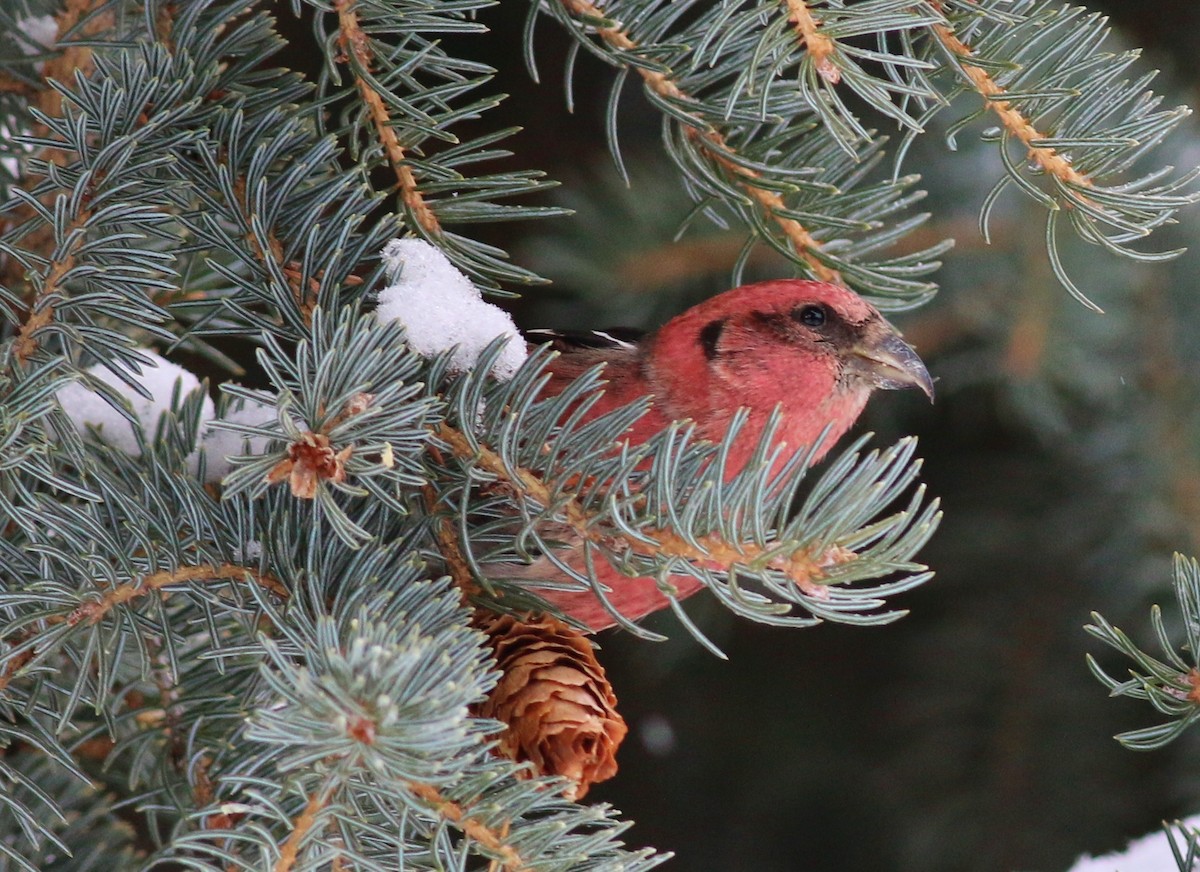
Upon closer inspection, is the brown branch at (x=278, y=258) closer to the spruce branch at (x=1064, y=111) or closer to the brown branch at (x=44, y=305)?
the brown branch at (x=44, y=305)

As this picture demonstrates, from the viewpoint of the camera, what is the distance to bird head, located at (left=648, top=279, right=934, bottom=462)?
125cm

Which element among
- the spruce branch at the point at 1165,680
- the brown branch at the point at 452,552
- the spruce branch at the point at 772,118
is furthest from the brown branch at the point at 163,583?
the spruce branch at the point at 1165,680

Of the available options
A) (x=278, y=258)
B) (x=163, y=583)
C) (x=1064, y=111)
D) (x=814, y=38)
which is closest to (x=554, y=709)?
(x=163, y=583)

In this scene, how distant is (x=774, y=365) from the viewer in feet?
4.20

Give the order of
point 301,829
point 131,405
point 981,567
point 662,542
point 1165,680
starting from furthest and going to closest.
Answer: point 981,567, point 131,405, point 1165,680, point 662,542, point 301,829

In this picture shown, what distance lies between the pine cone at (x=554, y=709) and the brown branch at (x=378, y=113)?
1.05ft

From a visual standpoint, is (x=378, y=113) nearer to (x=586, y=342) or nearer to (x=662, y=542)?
(x=662, y=542)

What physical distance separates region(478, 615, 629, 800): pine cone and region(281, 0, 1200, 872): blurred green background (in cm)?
98

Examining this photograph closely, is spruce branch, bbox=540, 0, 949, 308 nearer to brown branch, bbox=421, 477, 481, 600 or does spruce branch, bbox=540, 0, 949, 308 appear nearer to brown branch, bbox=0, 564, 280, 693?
brown branch, bbox=421, 477, 481, 600

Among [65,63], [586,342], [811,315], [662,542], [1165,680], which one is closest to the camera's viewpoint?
[662,542]

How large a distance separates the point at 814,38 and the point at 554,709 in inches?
18.7

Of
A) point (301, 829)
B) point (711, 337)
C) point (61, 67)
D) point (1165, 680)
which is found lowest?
point (301, 829)

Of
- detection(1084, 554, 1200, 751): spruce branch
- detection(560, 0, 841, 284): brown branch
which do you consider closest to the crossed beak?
detection(560, 0, 841, 284): brown branch

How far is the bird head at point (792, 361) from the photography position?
4.09ft
